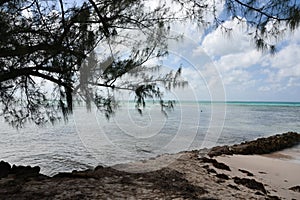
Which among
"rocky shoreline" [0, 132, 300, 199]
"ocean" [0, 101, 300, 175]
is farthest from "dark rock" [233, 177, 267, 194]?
"ocean" [0, 101, 300, 175]

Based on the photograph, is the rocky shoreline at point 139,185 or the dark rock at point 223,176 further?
the dark rock at point 223,176

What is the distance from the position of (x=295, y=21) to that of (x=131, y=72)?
4.09ft

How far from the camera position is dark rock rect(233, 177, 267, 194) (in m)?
3.06

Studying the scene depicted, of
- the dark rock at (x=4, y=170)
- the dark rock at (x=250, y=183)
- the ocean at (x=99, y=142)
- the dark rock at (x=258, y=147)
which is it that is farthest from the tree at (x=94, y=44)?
the dark rock at (x=258, y=147)

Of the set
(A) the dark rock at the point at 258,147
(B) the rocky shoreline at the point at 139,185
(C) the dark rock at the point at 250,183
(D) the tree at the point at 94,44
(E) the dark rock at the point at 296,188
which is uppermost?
(D) the tree at the point at 94,44

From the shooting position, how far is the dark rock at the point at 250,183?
3064 mm

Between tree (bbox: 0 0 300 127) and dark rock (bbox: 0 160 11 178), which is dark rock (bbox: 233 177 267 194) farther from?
dark rock (bbox: 0 160 11 178)

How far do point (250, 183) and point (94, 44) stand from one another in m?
2.46

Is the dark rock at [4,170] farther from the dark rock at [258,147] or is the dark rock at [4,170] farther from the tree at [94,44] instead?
the dark rock at [258,147]

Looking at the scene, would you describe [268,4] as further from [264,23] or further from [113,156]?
[113,156]

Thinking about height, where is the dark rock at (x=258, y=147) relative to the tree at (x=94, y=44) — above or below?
below

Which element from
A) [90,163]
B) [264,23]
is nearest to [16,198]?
[264,23]

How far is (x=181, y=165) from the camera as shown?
13.3 ft

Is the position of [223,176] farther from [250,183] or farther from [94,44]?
[94,44]
